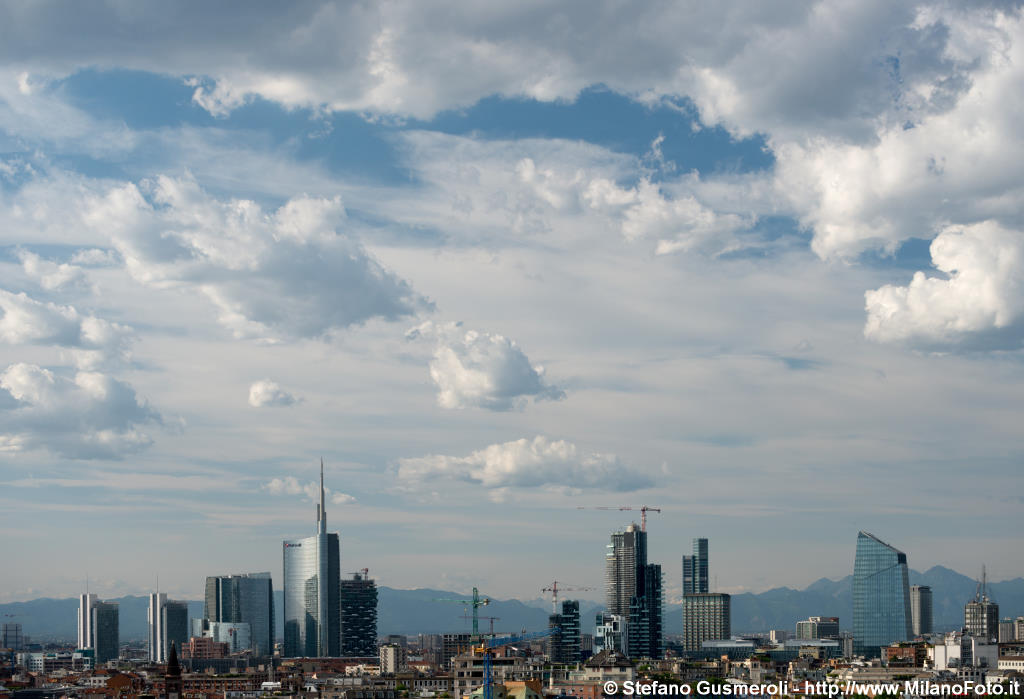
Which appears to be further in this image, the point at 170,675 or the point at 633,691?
the point at 633,691

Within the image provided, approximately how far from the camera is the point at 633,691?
197 metres

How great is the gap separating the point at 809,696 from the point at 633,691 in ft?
80.7

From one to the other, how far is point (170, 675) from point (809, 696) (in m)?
81.9

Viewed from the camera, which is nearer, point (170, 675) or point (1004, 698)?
point (170, 675)

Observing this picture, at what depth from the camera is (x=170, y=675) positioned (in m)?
184

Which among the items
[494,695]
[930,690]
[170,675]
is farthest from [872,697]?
[170,675]

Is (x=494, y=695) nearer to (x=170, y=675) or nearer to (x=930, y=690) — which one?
(x=170, y=675)

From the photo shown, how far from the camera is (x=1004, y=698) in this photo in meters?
196

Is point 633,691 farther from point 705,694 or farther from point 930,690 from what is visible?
point 930,690

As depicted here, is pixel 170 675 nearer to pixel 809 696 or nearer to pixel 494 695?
pixel 494 695

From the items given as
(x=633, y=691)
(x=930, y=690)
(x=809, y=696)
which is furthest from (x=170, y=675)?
(x=930, y=690)

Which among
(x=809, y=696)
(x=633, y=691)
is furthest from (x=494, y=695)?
(x=809, y=696)

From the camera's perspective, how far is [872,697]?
636ft

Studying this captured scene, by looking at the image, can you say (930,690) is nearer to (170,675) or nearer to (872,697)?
(872,697)
